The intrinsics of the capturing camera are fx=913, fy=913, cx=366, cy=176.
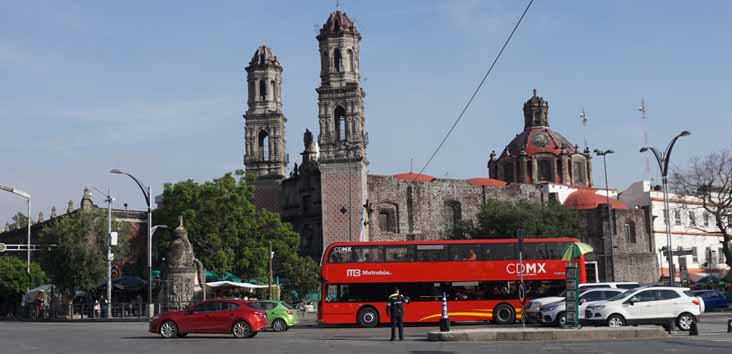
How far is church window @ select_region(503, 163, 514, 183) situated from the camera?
89375mm

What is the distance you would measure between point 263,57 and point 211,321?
52.8m

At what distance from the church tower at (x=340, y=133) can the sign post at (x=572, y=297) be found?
41.3 m

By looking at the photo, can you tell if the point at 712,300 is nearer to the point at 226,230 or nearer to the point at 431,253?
the point at 431,253

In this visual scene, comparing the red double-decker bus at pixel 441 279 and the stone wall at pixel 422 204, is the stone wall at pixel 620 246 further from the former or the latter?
the red double-decker bus at pixel 441 279

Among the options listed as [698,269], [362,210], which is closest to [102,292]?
[362,210]

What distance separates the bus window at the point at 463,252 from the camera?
102 ft

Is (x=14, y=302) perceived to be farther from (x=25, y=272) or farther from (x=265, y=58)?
(x=265, y=58)

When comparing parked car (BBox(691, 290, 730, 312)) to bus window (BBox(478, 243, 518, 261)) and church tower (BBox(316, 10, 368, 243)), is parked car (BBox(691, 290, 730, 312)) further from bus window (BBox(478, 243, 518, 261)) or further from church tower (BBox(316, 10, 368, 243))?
church tower (BBox(316, 10, 368, 243))

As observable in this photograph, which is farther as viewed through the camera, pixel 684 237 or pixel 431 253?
pixel 684 237

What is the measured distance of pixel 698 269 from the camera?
272ft

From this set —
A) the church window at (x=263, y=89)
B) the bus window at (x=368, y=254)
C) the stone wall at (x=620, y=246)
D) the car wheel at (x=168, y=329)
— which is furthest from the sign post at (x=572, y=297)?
the church window at (x=263, y=89)

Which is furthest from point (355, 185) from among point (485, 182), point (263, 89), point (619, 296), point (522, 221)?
point (619, 296)

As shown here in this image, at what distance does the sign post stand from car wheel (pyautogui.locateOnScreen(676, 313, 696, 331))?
12.2ft

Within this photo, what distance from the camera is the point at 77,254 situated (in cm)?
4872
